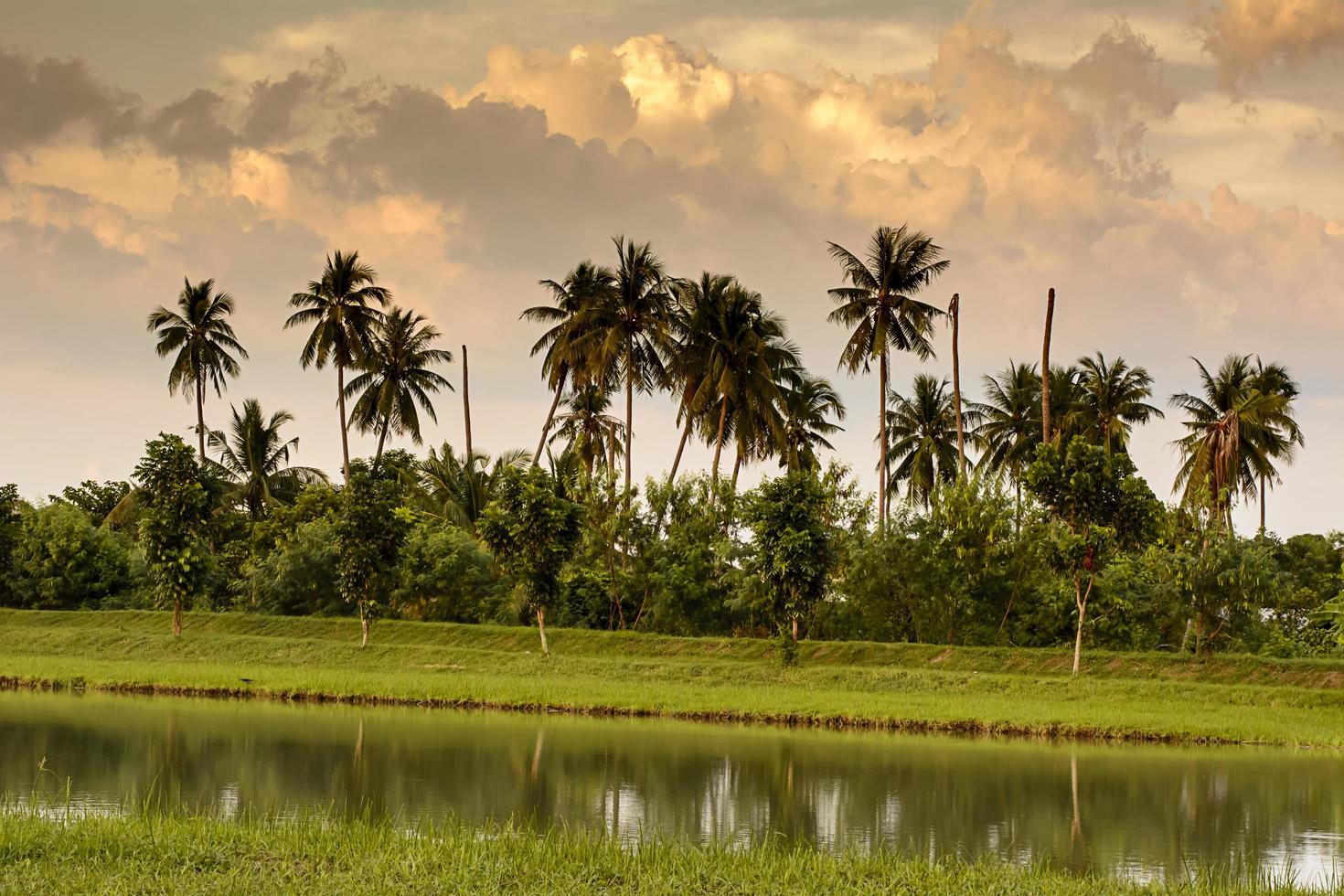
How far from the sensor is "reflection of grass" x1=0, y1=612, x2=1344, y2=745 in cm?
3061

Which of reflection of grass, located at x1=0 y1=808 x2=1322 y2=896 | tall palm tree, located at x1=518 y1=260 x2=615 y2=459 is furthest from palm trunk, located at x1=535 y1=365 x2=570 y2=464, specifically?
reflection of grass, located at x1=0 y1=808 x2=1322 y2=896

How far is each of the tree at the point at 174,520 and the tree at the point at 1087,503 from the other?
2689 centimetres

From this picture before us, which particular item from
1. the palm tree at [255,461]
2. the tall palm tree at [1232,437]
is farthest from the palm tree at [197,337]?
the tall palm tree at [1232,437]

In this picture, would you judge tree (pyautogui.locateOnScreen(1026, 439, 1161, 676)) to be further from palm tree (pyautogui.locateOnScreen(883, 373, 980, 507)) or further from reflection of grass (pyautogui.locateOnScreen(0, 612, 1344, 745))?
palm tree (pyautogui.locateOnScreen(883, 373, 980, 507))

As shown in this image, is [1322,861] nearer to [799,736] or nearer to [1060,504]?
[799,736]

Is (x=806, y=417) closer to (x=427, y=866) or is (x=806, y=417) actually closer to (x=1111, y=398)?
(x=1111, y=398)

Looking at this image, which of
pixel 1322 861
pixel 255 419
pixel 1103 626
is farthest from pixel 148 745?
pixel 255 419

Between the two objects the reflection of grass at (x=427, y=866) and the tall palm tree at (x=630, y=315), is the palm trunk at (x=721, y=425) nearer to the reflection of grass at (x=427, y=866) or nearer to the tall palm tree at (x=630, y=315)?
the tall palm tree at (x=630, y=315)

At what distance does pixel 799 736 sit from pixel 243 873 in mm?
17194

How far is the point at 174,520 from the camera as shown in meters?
46.2

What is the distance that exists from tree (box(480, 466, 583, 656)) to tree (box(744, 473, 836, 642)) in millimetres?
6161

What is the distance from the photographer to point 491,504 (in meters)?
42.8

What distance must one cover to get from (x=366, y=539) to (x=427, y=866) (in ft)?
111

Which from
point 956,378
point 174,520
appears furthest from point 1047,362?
point 174,520
